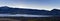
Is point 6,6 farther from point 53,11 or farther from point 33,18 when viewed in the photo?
point 53,11

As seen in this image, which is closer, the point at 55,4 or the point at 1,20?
the point at 1,20

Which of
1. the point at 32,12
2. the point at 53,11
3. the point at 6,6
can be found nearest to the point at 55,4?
the point at 53,11

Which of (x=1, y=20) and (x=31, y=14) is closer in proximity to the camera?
(x=1, y=20)

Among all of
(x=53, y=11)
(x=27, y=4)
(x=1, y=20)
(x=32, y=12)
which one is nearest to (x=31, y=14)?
(x=32, y=12)

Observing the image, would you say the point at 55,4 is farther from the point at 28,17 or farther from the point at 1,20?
the point at 1,20

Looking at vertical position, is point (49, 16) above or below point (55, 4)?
below

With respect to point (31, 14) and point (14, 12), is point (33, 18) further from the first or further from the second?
point (14, 12)

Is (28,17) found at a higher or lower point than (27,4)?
lower
